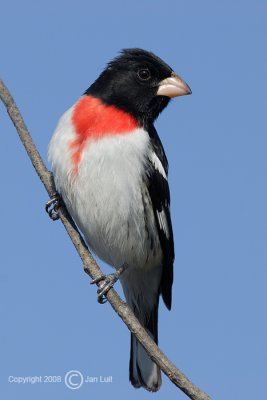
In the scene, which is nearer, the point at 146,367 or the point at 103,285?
the point at 103,285

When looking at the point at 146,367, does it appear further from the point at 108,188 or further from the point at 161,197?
the point at 108,188

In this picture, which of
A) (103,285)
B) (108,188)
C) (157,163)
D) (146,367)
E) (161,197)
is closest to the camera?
(103,285)

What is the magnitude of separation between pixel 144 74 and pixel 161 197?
1166 mm

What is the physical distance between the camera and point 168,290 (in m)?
7.56

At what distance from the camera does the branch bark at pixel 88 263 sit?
189 inches

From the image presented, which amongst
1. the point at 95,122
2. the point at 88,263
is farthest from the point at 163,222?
the point at 88,263

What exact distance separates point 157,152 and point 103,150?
689 millimetres

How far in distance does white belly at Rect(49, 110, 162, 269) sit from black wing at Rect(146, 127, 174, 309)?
0.11 m

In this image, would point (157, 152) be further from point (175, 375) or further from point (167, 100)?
point (175, 375)

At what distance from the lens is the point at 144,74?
6.96 metres

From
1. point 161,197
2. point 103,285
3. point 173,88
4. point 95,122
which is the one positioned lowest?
point 103,285

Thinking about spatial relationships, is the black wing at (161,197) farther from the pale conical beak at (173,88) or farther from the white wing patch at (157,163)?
the pale conical beak at (173,88)

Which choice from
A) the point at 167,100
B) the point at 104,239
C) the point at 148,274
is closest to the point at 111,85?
the point at 167,100

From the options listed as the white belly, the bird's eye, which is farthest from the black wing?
the bird's eye
